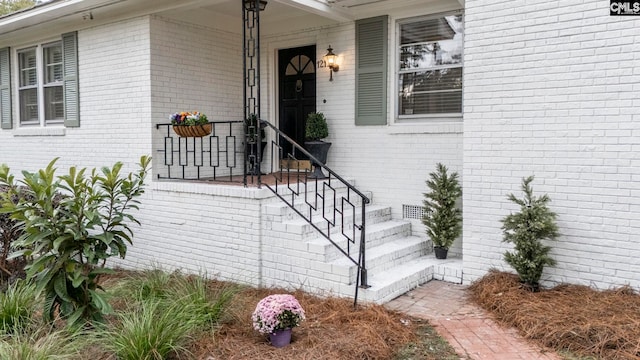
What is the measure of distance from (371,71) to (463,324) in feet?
11.9

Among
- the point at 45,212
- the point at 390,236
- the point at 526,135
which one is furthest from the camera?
the point at 390,236

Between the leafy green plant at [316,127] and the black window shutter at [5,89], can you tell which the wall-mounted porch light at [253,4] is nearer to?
the leafy green plant at [316,127]

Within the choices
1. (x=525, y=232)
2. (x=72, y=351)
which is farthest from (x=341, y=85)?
(x=72, y=351)

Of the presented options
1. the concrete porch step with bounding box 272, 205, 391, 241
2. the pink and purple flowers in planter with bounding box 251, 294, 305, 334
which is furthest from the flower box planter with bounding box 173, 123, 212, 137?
the pink and purple flowers in planter with bounding box 251, 294, 305, 334

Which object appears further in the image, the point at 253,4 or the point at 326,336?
the point at 253,4

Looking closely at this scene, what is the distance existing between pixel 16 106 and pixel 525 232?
8.79m

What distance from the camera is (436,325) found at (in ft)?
13.9

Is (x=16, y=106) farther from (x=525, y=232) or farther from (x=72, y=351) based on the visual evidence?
(x=525, y=232)

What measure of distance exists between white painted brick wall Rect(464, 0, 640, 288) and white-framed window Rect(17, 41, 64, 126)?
21.4ft

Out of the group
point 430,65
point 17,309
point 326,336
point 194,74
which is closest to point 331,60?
point 430,65

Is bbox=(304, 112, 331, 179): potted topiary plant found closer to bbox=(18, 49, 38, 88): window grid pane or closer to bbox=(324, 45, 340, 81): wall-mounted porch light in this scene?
bbox=(324, 45, 340, 81): wall-mounted porch light

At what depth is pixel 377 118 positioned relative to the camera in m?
6.59

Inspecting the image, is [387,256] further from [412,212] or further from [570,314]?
[570,314]

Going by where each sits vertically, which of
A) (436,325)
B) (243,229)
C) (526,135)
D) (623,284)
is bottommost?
(436,325)
